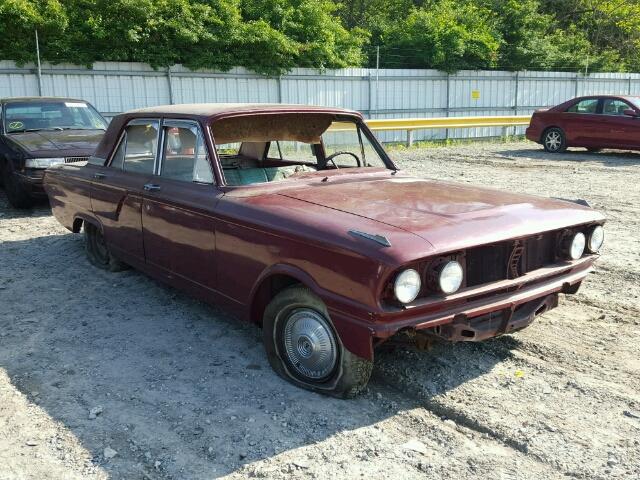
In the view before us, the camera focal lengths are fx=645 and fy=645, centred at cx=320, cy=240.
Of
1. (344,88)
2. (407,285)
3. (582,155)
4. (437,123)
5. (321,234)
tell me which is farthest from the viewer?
(344,88)

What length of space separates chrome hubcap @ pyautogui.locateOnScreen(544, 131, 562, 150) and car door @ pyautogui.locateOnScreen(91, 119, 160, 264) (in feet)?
42.5

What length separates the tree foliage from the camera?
16234 millimetres

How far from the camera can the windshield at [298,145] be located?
4984mm

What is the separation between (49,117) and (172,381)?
7136mm

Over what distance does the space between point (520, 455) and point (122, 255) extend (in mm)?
3680

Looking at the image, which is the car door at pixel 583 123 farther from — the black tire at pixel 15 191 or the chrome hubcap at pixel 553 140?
the black tire at pixel 15 191

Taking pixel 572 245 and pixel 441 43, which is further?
pixel 441 43

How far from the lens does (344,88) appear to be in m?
20.0

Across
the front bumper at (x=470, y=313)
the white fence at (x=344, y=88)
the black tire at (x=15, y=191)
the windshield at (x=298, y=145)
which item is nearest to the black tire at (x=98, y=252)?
the windshield at (x=298, y=145)

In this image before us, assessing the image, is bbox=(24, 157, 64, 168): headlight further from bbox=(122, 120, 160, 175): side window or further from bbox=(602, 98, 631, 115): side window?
bbox=(602, 98, 631, 115): side window

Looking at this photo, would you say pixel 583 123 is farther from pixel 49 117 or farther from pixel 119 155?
pixel 119 155

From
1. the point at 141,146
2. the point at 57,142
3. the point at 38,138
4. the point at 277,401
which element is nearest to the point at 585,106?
the point at 57,142

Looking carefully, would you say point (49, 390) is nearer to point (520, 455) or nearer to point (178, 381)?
point (178, 381)

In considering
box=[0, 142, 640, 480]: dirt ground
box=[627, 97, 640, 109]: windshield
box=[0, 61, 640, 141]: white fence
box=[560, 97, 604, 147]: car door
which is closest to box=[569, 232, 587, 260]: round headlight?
box=[0, 142, 640, 480]: dirt ground
